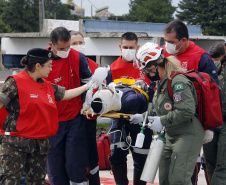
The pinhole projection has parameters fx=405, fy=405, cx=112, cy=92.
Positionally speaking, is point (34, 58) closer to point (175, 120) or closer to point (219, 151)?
point (175, 120)

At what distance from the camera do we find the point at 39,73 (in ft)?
13.3

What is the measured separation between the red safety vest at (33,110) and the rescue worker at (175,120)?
3.36 feet

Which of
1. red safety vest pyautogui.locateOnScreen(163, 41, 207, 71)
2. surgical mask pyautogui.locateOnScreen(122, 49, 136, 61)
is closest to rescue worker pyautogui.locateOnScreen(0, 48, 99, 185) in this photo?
surgical mask pyautogui.locateOnScreen(122, 49, 136, 61)

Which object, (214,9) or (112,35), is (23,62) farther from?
(214,9)

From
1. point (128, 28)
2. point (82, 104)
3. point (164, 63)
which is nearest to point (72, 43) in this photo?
point (82, 104)

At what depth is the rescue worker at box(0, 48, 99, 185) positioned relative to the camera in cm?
388

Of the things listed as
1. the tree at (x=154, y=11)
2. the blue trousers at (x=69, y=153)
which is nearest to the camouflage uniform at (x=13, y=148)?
the blue trousers at (x=69, y=153)

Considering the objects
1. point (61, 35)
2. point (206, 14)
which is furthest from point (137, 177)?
point (206, 14)

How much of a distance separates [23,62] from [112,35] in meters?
17.0

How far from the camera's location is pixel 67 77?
4.65 metres

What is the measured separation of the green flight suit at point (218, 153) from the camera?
15.1ft

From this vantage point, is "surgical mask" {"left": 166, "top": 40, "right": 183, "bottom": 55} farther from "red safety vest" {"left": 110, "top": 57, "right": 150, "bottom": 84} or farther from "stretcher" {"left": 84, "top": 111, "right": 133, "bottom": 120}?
"stretcher" {"left": 84, "top": 111, "right": 133, "bottom": 120}

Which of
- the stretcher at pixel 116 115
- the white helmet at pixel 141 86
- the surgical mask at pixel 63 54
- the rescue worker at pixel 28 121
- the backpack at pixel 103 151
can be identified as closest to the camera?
the rescue worker at pixel 28 121

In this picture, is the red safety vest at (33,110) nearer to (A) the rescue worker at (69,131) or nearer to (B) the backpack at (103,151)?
(A) the rescue worker at (69,131)
